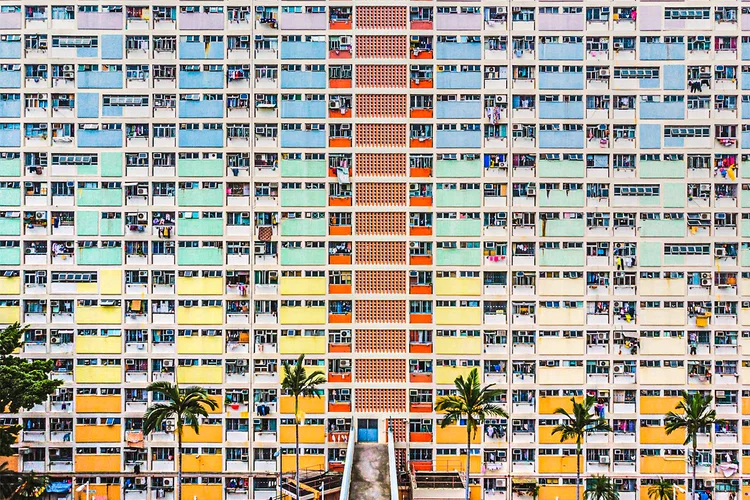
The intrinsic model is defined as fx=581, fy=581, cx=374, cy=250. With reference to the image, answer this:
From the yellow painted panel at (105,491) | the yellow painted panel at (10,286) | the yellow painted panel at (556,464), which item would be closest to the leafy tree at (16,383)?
the yellow painted panel at (10,286)

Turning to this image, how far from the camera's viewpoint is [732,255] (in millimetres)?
30375

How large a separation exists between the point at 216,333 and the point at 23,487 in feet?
38.2

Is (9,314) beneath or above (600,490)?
above

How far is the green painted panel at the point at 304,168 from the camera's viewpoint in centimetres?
3012

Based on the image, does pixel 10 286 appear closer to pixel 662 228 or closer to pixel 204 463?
pixel 204 463

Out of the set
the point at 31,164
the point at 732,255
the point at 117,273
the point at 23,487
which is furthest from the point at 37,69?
the point at 732,255

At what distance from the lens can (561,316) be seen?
98.8 ft

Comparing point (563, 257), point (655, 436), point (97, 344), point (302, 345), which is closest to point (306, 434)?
point (302, 345)

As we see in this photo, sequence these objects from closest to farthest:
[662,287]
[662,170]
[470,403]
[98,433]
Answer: [470,403], [98,433], [662,287], [662,170]

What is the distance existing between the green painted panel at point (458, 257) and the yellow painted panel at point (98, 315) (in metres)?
16.7

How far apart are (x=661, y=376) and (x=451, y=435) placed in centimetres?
1126

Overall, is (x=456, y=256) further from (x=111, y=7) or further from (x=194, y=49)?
(x=111, y=7)

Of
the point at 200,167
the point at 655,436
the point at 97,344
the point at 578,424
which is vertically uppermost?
the point at 200,167

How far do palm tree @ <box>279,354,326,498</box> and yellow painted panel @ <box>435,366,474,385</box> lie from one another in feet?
19.2
